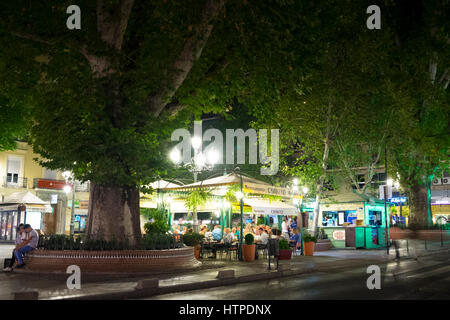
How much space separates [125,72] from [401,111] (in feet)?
55.1

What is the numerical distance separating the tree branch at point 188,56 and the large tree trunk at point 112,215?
3136mm

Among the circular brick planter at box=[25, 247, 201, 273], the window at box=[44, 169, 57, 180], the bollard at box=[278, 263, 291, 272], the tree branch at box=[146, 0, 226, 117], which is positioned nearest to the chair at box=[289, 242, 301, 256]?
the bollard at box=[278, 263, 291, 272]

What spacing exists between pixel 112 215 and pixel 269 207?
27.9ft

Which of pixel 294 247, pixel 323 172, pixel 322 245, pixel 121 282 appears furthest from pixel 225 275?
pixel 322 245

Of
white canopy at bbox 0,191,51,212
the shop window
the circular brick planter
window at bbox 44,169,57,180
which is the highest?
window at bbox 44,169,57,180

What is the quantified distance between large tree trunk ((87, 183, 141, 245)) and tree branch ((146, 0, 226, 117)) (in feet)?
10.3

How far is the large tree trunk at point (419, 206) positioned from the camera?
1289 inches

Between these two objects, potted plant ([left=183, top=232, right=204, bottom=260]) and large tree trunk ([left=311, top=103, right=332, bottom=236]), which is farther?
large tree trunk ([left=311, top=103, right=332, bottom=236])

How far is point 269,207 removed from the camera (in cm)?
2012

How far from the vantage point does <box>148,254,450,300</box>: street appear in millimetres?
9484

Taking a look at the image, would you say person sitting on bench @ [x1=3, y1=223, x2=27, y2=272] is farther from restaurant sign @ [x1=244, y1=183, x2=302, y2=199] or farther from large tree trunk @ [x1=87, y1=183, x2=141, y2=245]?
restaurant sign @ [x1=244, y1=183, x2=302, y2=199]
